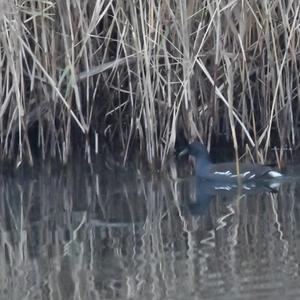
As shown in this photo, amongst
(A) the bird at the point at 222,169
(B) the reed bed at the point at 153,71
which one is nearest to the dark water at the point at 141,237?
(A) the bird at the point at 222,169

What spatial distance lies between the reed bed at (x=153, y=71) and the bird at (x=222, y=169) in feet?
0.30

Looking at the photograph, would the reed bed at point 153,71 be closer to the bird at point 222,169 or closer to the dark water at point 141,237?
the bird at point 222,169

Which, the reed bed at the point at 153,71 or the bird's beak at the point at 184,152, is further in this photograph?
the bird's beak at the point at 184,152

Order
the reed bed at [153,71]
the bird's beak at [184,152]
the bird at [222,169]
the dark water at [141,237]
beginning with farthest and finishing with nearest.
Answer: the bird's beak at [184,152]
the bird at [222,169]
the reed bed at [153,71]
the dark water at [141,237]

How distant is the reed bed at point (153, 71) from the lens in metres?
6.28

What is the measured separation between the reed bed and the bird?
9 cm

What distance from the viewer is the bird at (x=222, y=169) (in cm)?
639

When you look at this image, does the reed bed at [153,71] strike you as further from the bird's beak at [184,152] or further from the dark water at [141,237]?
the dark water at [141,237]

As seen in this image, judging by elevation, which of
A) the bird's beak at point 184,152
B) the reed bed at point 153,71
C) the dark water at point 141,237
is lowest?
the dark water at point 141,237

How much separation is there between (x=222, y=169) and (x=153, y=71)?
68 centimetres

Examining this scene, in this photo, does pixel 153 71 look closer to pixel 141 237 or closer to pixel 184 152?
pixel 184 152

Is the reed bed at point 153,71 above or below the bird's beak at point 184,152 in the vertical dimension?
above

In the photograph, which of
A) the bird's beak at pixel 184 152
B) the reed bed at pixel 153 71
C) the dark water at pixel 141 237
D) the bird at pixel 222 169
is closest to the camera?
the dark water at pixel 141 237

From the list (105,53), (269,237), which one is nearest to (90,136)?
(105,53)
